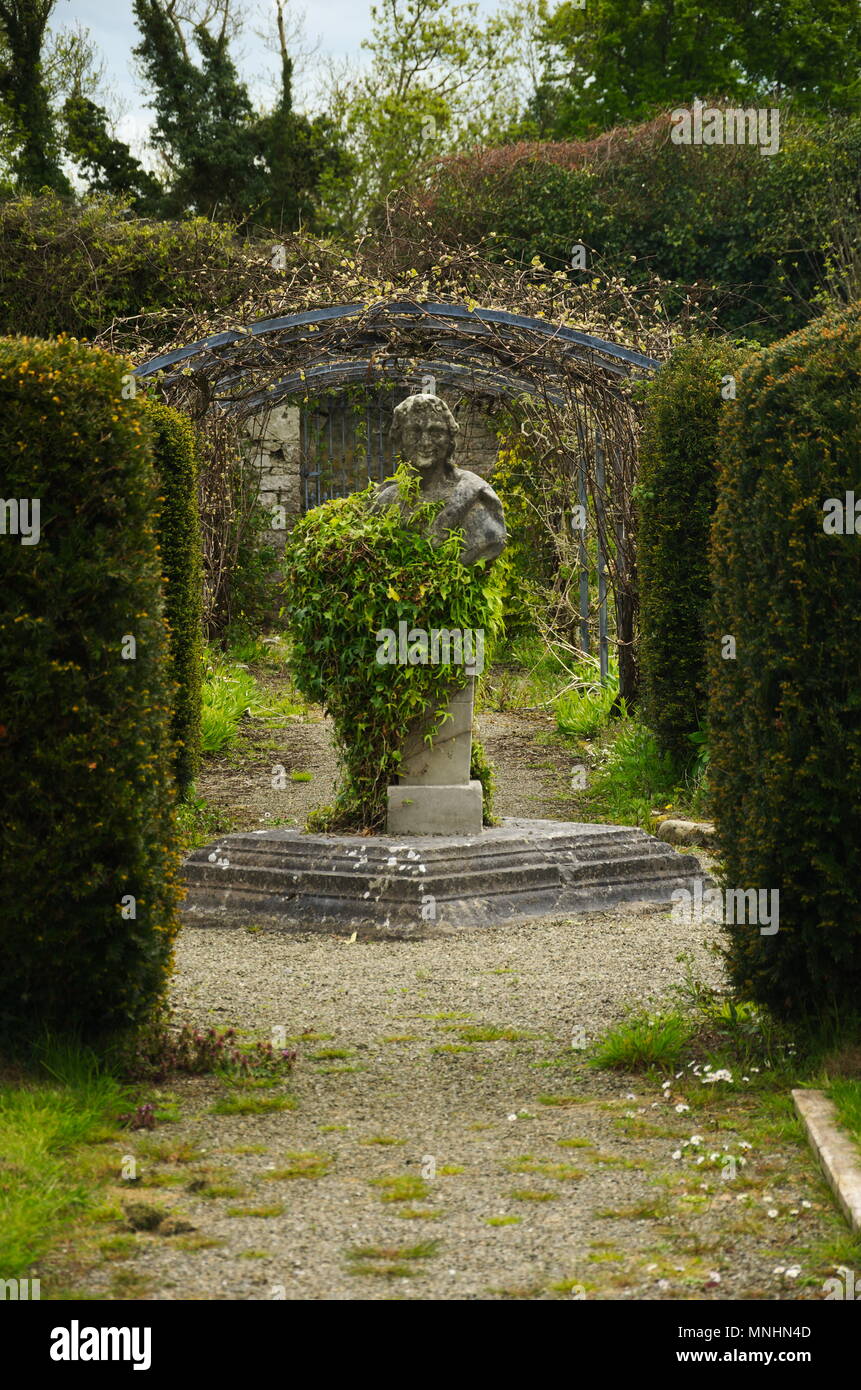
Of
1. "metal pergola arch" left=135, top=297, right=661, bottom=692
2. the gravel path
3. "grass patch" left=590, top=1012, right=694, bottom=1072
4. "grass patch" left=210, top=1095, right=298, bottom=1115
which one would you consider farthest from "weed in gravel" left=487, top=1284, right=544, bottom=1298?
"metal pergola arch" left=135, top=297, right=661, bottom=692

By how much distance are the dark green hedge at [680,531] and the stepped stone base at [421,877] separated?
2.17 m

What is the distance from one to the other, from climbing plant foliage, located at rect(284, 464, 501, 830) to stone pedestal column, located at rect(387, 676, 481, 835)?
0.30 ft

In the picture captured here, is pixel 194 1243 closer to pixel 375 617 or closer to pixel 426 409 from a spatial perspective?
pixel 375 617

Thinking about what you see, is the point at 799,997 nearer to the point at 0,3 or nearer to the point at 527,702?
the point at 527,702

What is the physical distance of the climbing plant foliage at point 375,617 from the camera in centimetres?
720

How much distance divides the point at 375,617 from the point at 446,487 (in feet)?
2.77

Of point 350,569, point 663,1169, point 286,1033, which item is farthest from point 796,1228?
point 350,569

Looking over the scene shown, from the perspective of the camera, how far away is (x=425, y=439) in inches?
293

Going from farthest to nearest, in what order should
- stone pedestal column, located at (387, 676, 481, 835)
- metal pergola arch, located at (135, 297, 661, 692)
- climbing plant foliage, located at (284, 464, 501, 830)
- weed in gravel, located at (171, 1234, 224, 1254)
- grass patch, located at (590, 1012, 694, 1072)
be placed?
metal pergola arch, located at (135, 297, 661, 692)
stone pedestal column, located at (387, 676, 481, 835)
climbing plant foliage, located at (284, 464, 501, 830)
grass patch, located at (590, 1012, 694, 1072)
weed in gravel, located at (171, 1234, 224, 1254)

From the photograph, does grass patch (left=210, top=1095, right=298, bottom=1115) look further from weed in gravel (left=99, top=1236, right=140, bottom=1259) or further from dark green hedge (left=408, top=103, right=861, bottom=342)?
dark green hedge (left=408, top=103, right=861, bottom=342)

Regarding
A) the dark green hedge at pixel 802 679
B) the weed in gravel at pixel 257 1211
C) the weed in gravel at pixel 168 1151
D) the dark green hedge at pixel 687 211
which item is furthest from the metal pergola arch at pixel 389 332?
the weed in gravel at pixel 257 1211

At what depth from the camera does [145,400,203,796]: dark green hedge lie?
927cm

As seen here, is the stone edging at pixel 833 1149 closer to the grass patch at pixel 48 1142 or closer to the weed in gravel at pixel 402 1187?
the weed in gravel at pixel 402 1187
